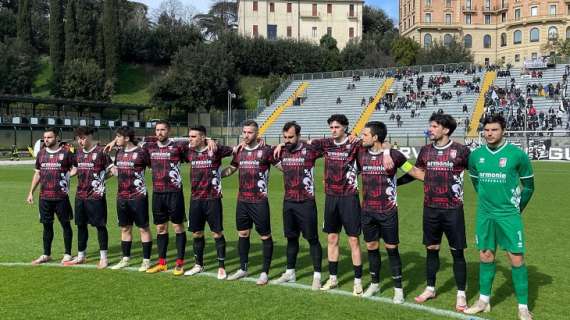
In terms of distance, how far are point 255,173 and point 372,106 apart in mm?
49182

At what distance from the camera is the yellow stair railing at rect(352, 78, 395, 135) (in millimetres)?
52325

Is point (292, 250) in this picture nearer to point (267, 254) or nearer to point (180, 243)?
point (267, 254)

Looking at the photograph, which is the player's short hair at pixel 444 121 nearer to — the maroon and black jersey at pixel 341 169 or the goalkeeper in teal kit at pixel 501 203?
the goalkeeper in teal kit at pixel 501 203

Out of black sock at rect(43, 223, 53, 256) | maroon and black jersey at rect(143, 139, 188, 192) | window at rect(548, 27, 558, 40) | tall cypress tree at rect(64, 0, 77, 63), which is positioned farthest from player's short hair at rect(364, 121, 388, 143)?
window at rect(548, 27, 558, 40)

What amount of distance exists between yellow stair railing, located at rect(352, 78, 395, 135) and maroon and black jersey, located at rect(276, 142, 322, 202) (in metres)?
43.1

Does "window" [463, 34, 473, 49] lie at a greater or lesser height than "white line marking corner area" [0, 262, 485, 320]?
greater

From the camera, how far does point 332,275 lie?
7.23 metres

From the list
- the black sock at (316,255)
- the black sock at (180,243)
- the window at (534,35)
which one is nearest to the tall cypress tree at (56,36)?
the black sock at (180,243)

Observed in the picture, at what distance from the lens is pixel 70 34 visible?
69688 mm

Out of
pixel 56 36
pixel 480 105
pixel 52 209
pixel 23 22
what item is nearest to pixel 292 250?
pixel 52 209

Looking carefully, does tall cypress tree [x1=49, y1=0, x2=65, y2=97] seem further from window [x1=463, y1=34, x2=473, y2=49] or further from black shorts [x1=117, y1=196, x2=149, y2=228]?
window [x1=463, y1=34, x2=473, y2=49]

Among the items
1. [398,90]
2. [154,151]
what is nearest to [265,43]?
[398,90]

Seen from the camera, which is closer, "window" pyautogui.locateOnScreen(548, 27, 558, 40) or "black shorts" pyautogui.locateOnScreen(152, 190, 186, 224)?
"black shorts" pyautogui.locateOnScreen(152, 190, 186, 224)

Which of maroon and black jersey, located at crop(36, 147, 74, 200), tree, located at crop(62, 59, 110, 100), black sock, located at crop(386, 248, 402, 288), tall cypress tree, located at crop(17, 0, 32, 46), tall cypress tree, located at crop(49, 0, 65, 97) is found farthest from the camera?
tall cypress tree, located at crop(17, 0, 32, 46)
